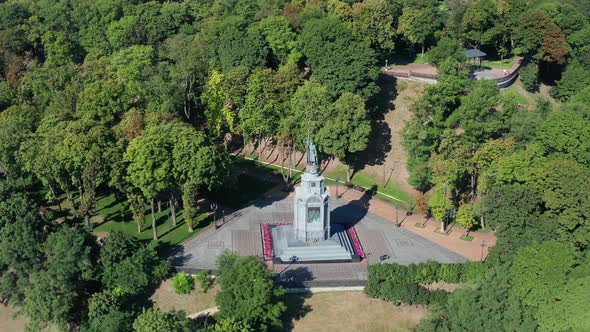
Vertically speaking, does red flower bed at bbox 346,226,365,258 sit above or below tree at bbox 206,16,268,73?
below

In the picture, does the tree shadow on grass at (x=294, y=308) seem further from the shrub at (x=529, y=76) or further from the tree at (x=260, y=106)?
the shrub at (x=529, y=76)

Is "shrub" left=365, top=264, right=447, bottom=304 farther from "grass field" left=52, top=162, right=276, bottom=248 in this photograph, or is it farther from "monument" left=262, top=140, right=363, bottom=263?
"grass field" left=52, top=162, right=276, bottom=248

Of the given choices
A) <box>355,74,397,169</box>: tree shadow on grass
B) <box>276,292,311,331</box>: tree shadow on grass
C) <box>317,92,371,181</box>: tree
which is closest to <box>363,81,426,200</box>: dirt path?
<box>355,74,397,169</box>: tree shadow on grass

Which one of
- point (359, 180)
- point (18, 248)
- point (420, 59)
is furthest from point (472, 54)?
point (18, 248)

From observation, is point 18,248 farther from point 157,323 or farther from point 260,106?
point 260,106

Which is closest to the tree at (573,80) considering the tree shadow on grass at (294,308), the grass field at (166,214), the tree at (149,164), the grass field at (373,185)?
the grass field at (373,185)

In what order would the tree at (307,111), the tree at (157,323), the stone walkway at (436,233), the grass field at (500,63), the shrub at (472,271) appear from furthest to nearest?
the grass field at (500,63) → the tree at (307,111) → the stone walkway at (436,233) → the shrub at (472,271) → the tree at (157,323)
